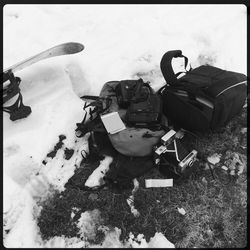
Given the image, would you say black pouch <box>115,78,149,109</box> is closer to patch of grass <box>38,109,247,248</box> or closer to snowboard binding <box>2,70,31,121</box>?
patch of grass <box>38,109,247,248</box>

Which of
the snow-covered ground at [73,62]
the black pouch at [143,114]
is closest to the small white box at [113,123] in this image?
the black pouch at [143,114]

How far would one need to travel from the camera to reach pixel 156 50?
399 centimetres

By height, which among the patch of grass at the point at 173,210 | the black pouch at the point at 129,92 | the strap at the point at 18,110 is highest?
the strap at the point at 18,110

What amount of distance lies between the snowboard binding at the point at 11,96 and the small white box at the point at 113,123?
3.03 feet

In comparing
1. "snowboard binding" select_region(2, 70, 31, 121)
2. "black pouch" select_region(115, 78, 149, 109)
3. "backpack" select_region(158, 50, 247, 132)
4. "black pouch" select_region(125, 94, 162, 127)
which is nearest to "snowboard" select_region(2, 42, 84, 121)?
"snowboard binding" select_region(2, 70, 31, 121)

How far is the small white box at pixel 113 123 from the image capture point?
109 inches

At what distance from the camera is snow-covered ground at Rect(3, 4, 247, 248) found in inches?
101

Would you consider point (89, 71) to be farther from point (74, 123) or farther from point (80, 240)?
point (80, 240)

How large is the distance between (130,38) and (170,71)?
57.9 inches

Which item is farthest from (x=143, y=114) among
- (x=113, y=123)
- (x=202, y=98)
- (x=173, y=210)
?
(x=173, y=210)

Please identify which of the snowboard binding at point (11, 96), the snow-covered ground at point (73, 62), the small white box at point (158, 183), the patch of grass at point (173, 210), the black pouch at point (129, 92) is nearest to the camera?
the patch of grass at point (173, 210)

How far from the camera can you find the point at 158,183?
2717 mm

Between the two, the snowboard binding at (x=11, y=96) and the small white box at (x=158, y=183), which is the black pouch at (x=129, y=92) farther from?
the snowboard binding at (x=11, y=96)

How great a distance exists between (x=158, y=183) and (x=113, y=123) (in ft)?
2.39
